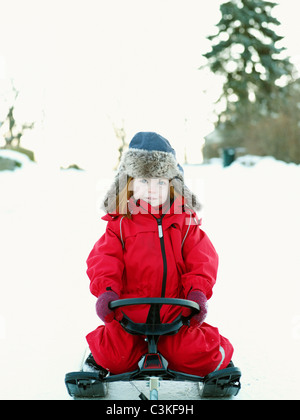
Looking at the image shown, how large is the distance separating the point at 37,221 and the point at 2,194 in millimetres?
2725

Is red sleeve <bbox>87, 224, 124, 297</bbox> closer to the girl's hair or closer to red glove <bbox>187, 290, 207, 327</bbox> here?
the girl's hair

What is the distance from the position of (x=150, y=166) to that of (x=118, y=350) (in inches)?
36.1

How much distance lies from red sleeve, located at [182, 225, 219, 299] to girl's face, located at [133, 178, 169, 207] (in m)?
0.22

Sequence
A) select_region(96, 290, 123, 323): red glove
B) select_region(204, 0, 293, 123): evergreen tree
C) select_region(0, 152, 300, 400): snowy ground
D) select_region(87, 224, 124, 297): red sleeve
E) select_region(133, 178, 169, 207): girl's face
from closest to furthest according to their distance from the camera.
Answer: select_region(96, 290, 123, 323): red glove, select_region(87, 224, 124, 297): red sleeve, select_region(133, 178, 169, 207): girl's face, select_region(0, 152, 300, 400): snowy ground, select_region(204, 0, 293, 123): evergreen tree

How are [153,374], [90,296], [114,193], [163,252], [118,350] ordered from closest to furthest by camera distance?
[153,374] → [118,350] → [163,252] → [114,193] → [90,296]

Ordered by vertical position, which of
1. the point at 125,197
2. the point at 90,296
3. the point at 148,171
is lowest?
the point at 90,296

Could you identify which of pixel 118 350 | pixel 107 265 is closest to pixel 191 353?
pixel 118 350

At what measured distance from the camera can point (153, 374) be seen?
209 cm

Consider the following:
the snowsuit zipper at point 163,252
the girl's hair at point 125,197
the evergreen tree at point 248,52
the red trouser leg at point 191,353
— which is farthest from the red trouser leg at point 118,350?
the evergreen tree at point 248,52

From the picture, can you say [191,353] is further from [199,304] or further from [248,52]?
[248,52]

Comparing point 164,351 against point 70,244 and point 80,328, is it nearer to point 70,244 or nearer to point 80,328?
point 80,328

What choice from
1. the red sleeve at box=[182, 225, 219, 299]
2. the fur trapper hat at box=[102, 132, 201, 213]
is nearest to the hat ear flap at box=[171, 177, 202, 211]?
the fur trapper hat at box=[102, 132, 201, 213]

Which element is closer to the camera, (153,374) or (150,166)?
(153,374)

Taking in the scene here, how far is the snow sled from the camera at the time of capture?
2.08 meters
